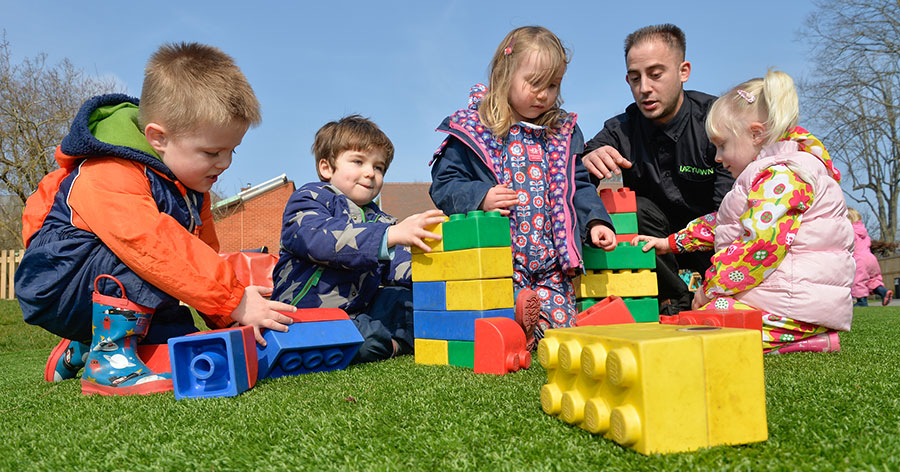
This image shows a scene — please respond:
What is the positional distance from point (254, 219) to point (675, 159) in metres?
25.7

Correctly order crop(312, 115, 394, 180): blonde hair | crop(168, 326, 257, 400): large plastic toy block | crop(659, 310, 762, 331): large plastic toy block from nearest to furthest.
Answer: crop(168, 326, 257, 400): large plastic toy block
crop(659, 310, 762, 331): large plastic toy block
crop(312, 115, 394, 180): blonde hair

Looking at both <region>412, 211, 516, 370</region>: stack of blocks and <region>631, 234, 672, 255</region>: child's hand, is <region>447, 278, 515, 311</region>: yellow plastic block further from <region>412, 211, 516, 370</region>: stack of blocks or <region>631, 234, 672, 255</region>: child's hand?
<region>631, 234, 672, 255</region>: child's hand

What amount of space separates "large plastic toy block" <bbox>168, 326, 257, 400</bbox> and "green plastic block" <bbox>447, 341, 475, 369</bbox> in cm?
76

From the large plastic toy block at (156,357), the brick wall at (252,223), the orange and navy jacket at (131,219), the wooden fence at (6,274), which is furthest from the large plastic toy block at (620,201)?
the brick wall at (252,223)

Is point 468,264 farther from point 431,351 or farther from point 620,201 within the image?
point 620,201

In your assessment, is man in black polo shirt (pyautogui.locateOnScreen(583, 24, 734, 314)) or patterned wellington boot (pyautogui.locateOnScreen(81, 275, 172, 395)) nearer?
patterned wellington boot (pyautogui.locateOnScreen(81, 275, 172, 395))

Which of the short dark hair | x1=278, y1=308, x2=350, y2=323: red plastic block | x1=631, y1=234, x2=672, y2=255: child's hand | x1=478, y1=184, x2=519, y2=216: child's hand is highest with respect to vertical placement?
the short dark hair

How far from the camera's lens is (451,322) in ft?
7.24

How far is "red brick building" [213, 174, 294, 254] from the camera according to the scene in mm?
26609

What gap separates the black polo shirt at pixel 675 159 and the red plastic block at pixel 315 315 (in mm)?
2248

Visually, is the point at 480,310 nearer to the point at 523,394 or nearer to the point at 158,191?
the point at 523,394

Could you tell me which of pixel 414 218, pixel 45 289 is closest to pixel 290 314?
pixel 414 218

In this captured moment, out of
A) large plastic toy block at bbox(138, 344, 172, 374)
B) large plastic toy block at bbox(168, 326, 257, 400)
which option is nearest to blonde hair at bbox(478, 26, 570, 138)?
large plastic toy block at bbox(168, 326, 257, 400)

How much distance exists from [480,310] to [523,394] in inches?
21.5
